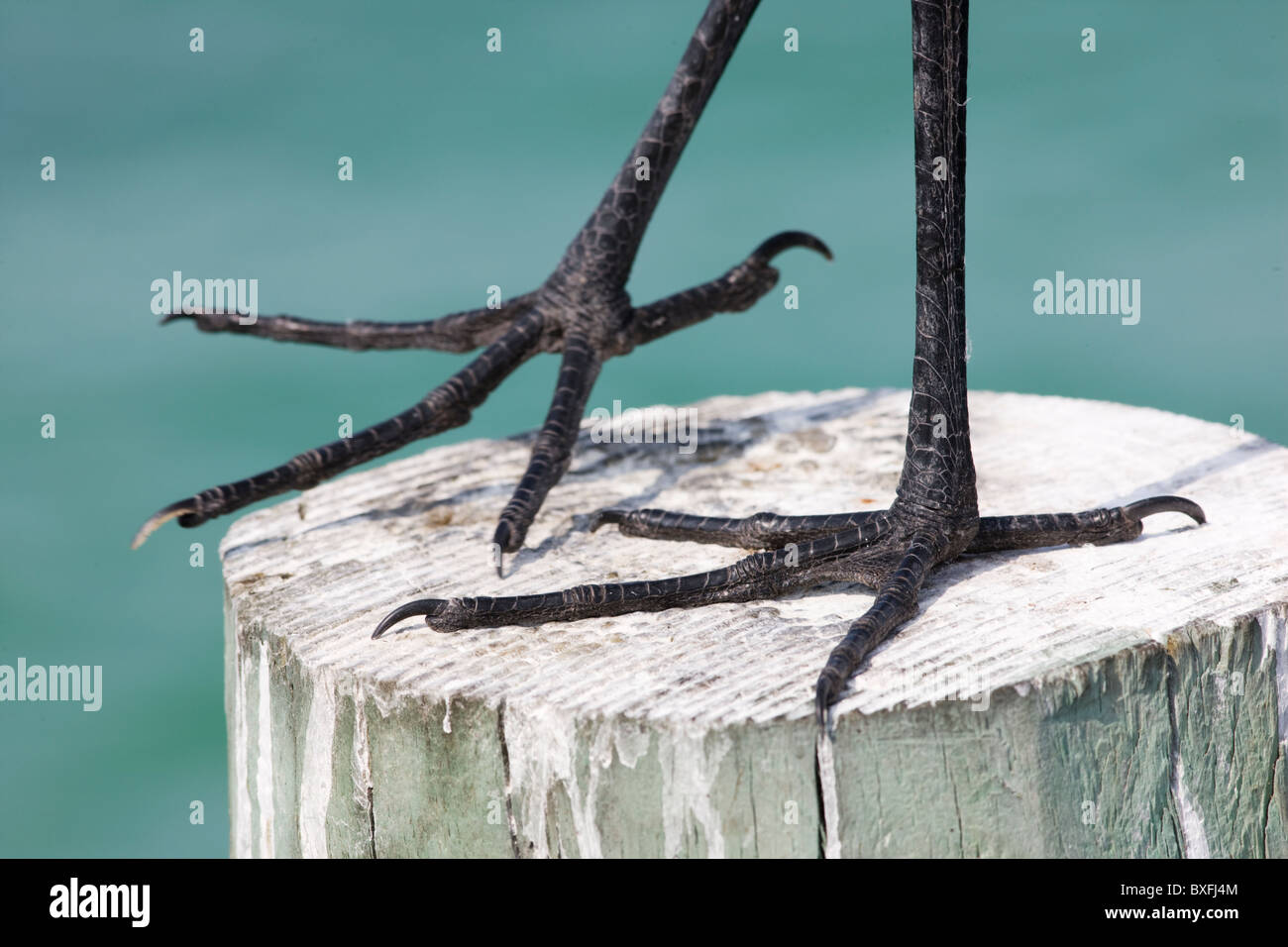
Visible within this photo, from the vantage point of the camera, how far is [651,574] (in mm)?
1688

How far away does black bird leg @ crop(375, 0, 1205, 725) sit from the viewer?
1.54 m

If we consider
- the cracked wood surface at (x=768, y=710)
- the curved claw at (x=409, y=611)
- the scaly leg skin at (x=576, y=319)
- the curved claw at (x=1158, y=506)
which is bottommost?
the cracked wood surface at (x=768, y=710)

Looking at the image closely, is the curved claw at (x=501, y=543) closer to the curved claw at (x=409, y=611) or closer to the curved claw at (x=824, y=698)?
the curved claw at (x=409, y=611)

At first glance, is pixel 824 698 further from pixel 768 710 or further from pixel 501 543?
pixel 501 543

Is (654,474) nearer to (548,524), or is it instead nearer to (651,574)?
(548,524)

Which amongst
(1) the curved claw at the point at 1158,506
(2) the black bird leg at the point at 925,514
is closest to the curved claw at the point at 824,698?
(2) the black bird leg at the point at 925,514

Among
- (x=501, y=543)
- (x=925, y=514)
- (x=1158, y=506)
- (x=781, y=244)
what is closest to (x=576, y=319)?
(x=781, y=244)

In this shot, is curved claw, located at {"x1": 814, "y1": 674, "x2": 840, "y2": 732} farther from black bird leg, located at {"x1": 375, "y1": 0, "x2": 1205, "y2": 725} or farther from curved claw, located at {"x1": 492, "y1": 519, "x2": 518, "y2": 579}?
curved claw, located at {"x1": 492, "y1": 519, "x2": 518, "y2": 579}

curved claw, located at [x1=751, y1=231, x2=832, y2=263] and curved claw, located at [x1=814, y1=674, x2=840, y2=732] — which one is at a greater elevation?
curved claw, located at [x1=751, y1=231, x2=832, y2=263]

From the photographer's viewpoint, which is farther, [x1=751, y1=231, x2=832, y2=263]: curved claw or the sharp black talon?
[x1=751, y1=231, x2=832, y2=263]: curved claw

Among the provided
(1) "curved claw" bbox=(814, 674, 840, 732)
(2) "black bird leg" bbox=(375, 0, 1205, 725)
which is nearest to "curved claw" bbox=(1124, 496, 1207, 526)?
(2) "black bird leg" bbox=(375, 0, 1205, 725)

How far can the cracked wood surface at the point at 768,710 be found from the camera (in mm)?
1338

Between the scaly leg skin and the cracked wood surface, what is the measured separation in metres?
0.15
